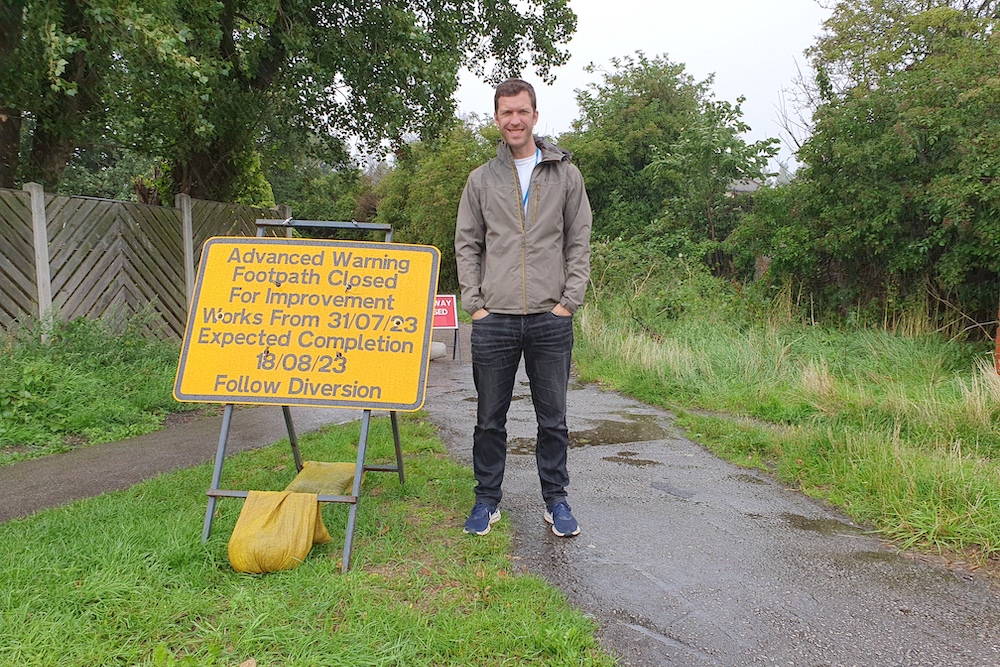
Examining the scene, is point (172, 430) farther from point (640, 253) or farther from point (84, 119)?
point (640, 253)

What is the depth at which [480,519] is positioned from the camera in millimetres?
3383

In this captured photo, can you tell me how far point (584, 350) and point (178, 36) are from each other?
656 centimetres

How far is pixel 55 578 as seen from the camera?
8.89 ft

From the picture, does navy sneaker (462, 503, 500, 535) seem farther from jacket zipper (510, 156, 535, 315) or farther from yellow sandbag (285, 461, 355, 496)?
jacket zipper (510, 156, 535, 315)

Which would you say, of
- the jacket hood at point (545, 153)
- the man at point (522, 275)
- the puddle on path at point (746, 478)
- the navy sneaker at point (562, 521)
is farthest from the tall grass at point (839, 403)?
the jacket hood at point (545, 153)

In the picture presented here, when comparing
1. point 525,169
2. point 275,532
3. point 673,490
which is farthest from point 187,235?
point 673,490

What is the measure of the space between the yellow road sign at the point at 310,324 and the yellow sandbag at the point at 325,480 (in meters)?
0.49

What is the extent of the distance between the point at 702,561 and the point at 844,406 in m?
3.17

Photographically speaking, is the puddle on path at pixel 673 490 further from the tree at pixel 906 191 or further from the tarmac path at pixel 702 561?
the tree at pixel 906 191

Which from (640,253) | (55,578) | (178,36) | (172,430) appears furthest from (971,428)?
(640,253)

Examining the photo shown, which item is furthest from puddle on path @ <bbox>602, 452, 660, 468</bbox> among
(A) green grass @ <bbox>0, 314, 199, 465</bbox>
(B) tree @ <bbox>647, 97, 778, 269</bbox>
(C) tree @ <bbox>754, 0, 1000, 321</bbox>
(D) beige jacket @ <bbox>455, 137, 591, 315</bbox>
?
(B) tree @ <bbox>647, 97, 778, 269</bbox>

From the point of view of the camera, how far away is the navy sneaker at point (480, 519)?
3.34m

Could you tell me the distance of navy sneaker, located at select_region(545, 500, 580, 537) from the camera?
3379 mm

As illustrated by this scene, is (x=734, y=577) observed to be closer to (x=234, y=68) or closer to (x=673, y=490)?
(x=673, y=490)
